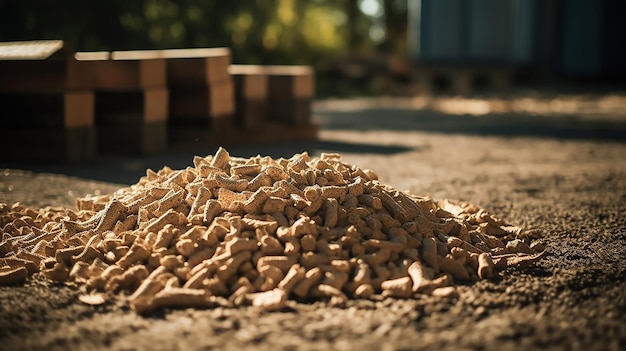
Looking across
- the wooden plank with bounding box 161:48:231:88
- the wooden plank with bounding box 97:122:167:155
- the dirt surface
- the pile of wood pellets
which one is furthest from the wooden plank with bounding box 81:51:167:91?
the pile of wood pellets

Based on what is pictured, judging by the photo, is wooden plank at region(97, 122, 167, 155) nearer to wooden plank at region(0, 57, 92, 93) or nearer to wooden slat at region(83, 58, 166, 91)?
wooden slat at region(83, 58, 166, 91)

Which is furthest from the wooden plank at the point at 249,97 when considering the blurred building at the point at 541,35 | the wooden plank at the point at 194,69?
the blurred building at the point at 541,35

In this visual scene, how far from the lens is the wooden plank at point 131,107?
21.9 ft

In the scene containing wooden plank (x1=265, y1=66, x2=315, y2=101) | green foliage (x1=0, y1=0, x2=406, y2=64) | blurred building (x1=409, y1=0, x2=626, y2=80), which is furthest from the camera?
blurred building (x1=409, y1=0, x2=626, y2=80)

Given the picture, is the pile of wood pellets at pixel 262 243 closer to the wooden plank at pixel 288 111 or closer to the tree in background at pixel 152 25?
the wooden plank at pixel 288 111

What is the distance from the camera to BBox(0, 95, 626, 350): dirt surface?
2.48 metres

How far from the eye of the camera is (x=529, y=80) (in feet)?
45.4

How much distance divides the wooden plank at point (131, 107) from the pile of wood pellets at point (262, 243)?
284cm

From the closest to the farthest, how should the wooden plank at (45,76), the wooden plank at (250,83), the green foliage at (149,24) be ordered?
the wooden plank at (45,76) < the wooden plank at (250,83) < the green foliage at (149,24)

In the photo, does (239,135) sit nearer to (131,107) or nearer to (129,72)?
(131,107)

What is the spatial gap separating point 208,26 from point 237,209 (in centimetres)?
1102

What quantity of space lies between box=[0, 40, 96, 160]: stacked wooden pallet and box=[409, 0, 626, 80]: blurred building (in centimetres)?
909

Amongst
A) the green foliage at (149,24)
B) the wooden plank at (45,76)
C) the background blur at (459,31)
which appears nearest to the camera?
the wooden plank at (45,76)

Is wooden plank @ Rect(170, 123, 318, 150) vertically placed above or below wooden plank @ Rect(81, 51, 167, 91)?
below
